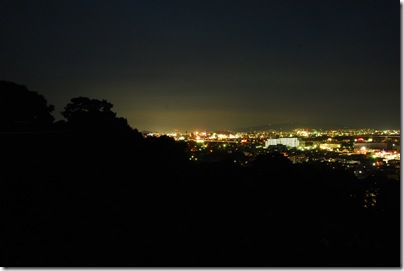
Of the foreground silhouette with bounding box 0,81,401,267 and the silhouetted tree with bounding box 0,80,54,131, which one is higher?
the silhouetted tree with bounding box 0,80,54,131

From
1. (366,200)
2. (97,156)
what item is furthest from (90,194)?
(366,200)

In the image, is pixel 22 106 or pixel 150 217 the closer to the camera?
pixel 150 217

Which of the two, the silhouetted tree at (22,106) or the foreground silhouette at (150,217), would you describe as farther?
the silhouetted tree at (22,106)

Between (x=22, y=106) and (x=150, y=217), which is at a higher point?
(x=22, y=106)

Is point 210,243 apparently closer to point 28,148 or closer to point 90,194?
point 90,194
